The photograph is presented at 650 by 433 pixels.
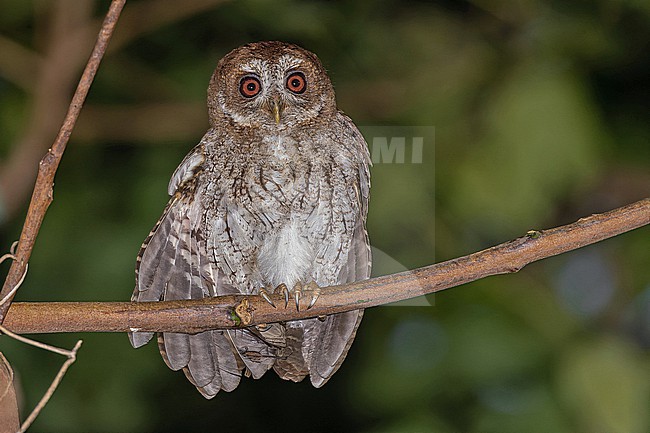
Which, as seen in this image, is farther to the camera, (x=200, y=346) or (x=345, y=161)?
(x=345, y=161)

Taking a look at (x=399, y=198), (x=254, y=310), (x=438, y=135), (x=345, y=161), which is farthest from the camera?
(x=438, y=135)

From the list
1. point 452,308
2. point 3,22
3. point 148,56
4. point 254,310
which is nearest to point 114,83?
point 148,56

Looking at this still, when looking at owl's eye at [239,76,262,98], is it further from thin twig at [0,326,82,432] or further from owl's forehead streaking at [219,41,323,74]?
thin twig at [0,326,82,432]

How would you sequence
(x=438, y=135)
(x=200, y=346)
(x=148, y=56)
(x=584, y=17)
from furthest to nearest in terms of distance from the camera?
(x=148, y=56) < (x=584, y=17) < (x=438, y=135) < (x=200, y=346)

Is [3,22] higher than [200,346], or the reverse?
[3,22]

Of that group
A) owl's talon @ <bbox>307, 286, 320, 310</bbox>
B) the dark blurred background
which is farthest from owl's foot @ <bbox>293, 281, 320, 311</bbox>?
the dark blurred background

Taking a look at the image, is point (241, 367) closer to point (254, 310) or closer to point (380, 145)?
point (254, 310)

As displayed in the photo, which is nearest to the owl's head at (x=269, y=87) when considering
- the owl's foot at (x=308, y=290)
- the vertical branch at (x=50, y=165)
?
the owl's foot at (x=308, y=290)

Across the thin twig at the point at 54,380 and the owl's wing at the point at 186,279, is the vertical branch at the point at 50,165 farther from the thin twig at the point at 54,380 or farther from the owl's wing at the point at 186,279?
the owl's wing at the point at 186,279
